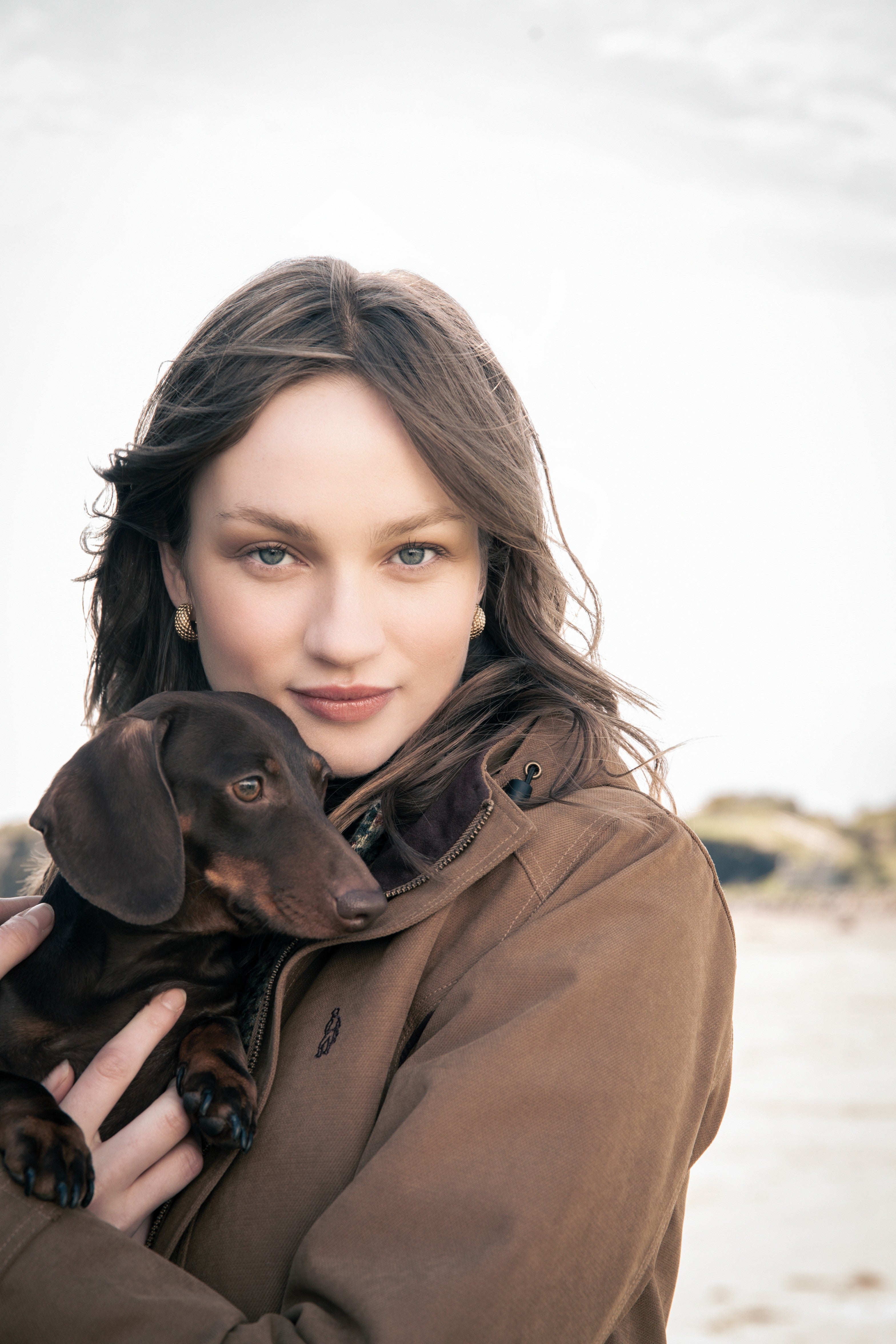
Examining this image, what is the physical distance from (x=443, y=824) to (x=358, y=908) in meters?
0.19

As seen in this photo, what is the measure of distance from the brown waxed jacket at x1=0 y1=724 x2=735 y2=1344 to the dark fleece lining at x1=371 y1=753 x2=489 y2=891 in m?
0.02

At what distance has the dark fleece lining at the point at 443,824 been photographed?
1.62m

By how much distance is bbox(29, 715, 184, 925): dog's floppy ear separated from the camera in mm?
1604

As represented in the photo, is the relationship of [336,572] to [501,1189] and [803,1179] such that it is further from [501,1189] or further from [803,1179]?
[803,1179]

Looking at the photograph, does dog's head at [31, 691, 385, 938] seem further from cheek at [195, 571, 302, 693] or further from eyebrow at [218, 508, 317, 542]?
eyebrow at [218, 508, 317, 542]

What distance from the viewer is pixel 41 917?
177 centimetres

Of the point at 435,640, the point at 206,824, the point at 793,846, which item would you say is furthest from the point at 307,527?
the point at 793,846

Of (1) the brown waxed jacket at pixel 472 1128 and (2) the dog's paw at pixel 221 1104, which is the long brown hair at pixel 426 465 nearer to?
(1) the brown waxed jacket at pixel 472 1128

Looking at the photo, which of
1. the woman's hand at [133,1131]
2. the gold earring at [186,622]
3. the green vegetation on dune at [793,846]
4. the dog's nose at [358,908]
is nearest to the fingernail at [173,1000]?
the woman's hand at [133,1131]

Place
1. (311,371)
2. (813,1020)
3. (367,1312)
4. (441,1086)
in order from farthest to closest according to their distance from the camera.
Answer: (813,1020), (311,371), (441,1086), (367,1312)

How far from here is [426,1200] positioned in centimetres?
122

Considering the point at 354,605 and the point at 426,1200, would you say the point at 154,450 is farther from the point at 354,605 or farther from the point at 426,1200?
the point at 426,1200

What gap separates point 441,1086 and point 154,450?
1.24 m

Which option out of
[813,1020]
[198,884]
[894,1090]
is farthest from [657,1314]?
[813,1020]
